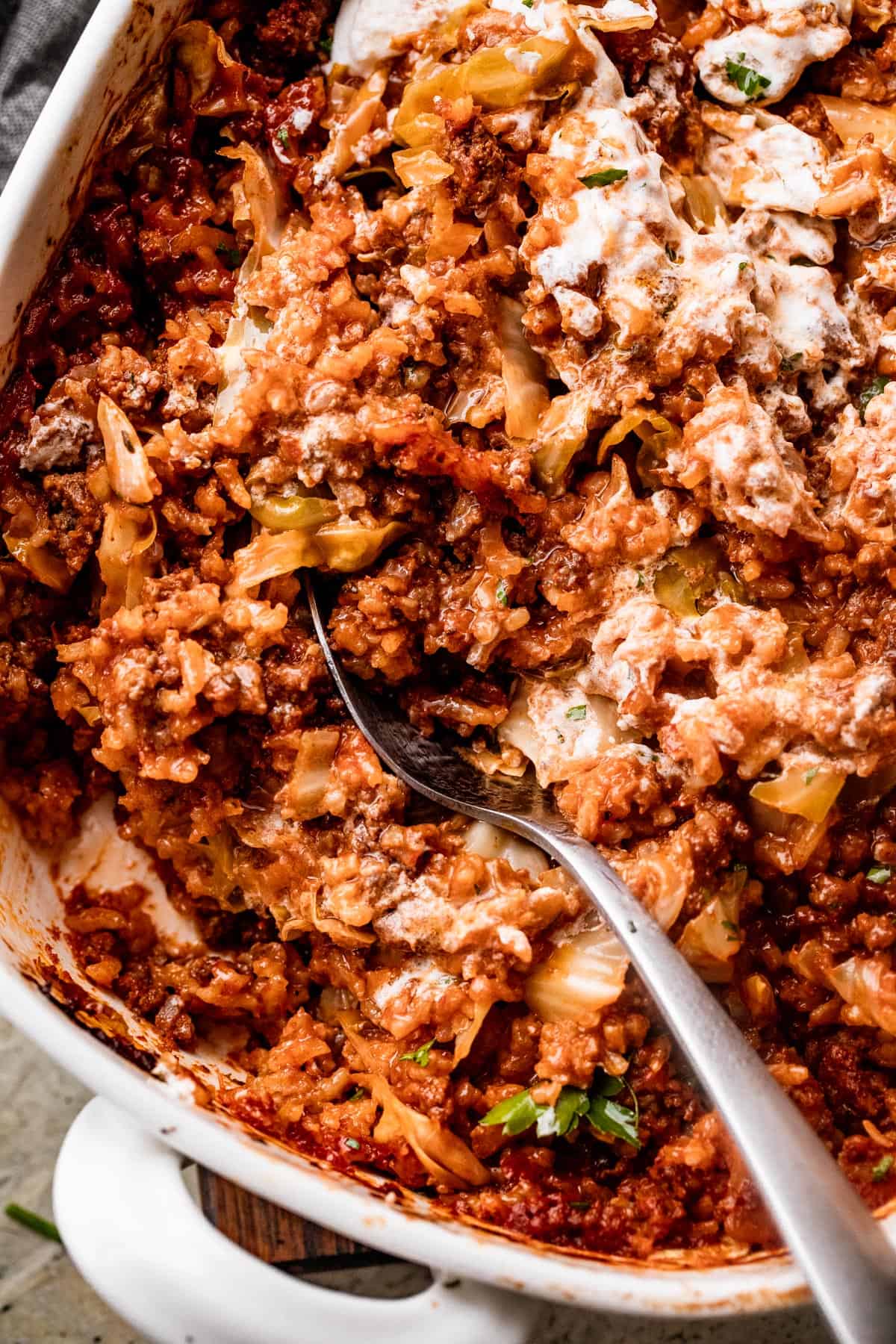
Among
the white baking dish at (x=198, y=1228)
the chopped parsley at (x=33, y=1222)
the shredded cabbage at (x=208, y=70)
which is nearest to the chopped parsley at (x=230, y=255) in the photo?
the shredded cabbage at (x=208, y=70)

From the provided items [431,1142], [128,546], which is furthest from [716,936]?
[128,546]

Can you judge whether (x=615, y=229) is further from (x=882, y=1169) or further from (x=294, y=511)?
(x=882, y=1169)

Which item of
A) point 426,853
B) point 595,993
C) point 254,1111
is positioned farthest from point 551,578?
point 254,1111

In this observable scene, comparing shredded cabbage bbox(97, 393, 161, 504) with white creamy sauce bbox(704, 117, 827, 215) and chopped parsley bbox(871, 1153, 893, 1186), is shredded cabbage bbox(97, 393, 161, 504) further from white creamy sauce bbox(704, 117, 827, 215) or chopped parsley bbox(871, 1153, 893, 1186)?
chopped parsley bbox(871, 1153, 893, 1186)

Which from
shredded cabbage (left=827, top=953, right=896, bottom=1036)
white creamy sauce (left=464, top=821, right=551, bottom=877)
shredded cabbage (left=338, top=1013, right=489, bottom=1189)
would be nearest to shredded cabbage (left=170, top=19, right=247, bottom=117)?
white creamy sauce (left=464, top=821, right=551, bottom=877)

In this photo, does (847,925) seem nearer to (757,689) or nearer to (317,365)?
(757,689)

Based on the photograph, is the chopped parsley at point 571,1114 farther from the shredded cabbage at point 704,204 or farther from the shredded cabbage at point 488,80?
the shredded cabbage at point 488,80
